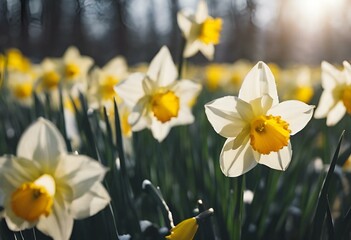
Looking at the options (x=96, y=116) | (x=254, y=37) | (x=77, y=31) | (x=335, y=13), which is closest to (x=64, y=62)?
(x=96, y=116)

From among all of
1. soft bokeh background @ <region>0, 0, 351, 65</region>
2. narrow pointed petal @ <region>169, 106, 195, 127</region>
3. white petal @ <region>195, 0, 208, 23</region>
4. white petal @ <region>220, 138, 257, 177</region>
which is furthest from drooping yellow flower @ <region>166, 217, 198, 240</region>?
soft bokeh background @ <region>0, 0, 351, 65</region>

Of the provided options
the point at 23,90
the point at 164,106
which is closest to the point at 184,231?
the point at 164,106

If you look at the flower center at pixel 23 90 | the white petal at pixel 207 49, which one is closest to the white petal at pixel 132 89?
the white petal at pixel 207 49

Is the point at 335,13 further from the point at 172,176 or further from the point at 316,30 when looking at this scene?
the point at 172,176

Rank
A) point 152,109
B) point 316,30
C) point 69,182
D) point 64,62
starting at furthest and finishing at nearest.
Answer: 1. point 316,30
2. point 64,62
3. point 152,109
4. point 69,182

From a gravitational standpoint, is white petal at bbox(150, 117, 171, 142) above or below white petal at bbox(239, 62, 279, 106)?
below

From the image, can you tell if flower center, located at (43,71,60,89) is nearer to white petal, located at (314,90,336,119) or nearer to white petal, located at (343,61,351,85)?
white petal, located at (314,90,336,119)
